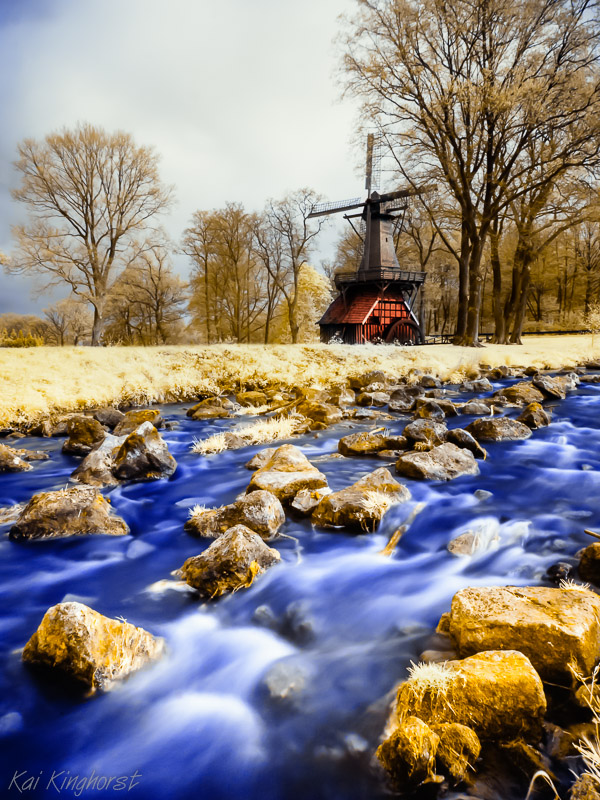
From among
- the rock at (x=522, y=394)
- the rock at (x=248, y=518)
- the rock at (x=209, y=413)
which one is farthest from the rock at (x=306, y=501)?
the rock at (x=522, y=394)

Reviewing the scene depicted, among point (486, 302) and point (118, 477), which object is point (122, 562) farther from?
point (486, 302)

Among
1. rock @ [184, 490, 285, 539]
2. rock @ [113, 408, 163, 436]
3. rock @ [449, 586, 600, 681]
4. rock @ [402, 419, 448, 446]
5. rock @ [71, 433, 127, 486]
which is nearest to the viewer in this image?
rock @ [449, 586, 600, 681]

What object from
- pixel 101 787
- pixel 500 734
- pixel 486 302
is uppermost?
pixel 486 302

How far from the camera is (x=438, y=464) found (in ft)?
19.6

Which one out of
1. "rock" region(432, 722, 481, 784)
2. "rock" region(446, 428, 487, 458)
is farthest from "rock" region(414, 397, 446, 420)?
"rock" region(432, 722, 481, 784)

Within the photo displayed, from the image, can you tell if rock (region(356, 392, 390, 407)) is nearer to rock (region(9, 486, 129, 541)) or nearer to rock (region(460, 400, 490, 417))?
rock (region(460, 400, 490, 417))

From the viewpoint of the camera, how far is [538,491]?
18.1ft

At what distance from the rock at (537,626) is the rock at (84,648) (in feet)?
6.94

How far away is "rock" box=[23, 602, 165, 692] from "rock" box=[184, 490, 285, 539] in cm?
168

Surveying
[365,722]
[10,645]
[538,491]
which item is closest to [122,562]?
[10,645]

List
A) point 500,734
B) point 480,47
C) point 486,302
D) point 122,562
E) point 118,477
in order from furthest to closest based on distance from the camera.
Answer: point 486,302 → point 480,47 → point 118,477 → point 122,562 → point 500,734

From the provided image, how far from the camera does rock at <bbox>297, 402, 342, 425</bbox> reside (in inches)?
391

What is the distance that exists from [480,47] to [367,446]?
76.0ft
